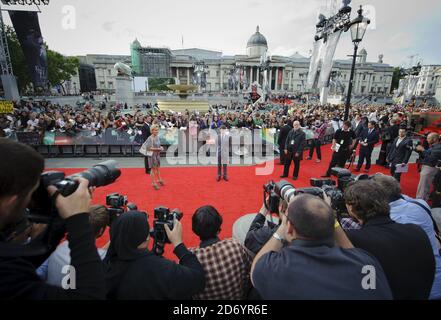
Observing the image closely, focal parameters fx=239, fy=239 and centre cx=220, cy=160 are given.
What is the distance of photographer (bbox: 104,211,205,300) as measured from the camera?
1.71 meters

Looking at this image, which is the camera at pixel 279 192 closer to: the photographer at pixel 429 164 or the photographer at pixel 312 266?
the photographer at pixel 312 266

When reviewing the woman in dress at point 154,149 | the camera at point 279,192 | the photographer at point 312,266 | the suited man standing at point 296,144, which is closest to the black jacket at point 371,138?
the suited man standing at point 296,144

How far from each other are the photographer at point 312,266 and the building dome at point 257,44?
102m

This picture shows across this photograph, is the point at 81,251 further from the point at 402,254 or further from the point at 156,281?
the point at 402,254

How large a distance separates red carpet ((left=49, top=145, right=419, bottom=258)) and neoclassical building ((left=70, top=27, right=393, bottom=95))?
76.8m

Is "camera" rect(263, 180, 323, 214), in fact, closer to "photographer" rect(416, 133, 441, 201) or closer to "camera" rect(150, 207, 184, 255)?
"camera" rect(150, 207, 184, 255)

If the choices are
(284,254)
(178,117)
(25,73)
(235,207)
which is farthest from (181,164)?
(25,73)

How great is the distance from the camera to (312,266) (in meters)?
1.48

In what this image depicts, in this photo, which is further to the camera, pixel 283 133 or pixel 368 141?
pixel 283 133

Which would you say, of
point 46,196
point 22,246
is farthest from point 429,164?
point 22,246

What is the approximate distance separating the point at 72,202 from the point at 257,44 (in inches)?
4128

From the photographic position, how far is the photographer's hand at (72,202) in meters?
1.32
